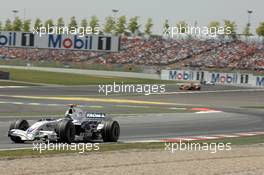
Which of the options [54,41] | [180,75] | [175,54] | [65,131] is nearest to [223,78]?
[180,75]

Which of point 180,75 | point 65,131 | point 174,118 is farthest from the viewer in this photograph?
point 180,75

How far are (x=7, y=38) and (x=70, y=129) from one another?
2235 inches

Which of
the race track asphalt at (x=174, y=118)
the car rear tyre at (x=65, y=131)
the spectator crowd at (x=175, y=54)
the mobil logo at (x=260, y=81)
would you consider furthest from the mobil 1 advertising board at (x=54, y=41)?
the car rear tyre at (x=65, y=131)

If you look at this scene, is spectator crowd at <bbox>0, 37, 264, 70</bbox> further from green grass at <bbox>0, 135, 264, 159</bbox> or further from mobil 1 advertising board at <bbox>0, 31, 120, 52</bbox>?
green grass at <bbox>0, 135, 264, 159</bbox>

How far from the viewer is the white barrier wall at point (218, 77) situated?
2606 inches

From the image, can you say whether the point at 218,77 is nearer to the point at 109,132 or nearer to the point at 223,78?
the point at 223,78

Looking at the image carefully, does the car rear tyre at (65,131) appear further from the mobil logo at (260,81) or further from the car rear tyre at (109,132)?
the mobil logo at (260,81)

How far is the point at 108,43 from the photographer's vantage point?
6944cm

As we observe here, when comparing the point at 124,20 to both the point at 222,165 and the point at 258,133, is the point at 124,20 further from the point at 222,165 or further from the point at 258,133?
the point at 222,165

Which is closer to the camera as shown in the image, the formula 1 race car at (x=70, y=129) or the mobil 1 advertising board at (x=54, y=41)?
the formula 1 race car at (x=70, y=129)

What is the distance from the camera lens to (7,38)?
72.6m

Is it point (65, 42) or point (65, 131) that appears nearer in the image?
point (65, 131)

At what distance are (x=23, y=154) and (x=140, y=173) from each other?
3718mm

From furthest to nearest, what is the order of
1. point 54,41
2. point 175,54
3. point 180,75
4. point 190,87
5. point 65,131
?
point 175,54
point 54,41
point 180,75
point 190,87
point 65,131
